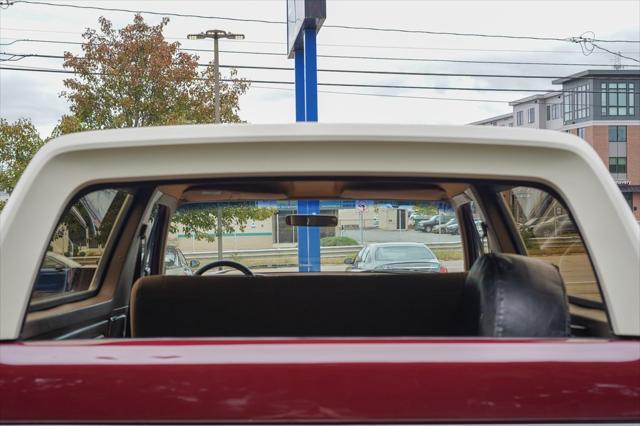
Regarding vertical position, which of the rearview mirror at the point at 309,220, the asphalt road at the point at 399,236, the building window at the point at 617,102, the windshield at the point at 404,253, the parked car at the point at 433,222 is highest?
the building window at the point at 617,102

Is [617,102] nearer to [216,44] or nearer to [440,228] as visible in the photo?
[216,44]

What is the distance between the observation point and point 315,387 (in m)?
1.55

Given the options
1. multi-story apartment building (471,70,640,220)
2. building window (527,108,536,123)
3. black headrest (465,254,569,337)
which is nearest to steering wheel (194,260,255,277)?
black headrest (465,254,569,337)

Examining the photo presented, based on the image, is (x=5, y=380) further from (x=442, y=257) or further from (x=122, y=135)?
(x=442, y=257)

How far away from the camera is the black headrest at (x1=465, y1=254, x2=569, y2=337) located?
Answer: 1.86 m

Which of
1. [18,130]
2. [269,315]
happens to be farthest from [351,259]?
[18,130]

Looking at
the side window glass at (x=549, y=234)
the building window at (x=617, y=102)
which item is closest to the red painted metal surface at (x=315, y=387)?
the side window glass at (x=549, y=234)

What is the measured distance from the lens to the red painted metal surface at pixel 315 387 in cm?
154

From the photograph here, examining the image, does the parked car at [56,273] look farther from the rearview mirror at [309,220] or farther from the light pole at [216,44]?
the light pole at [216,44]

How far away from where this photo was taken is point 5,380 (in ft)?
5.17

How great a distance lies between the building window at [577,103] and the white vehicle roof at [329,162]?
86853mm

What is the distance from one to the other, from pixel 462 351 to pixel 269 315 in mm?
1803

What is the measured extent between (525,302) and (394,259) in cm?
296

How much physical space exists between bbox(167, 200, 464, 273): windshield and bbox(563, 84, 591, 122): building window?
84.1 m
